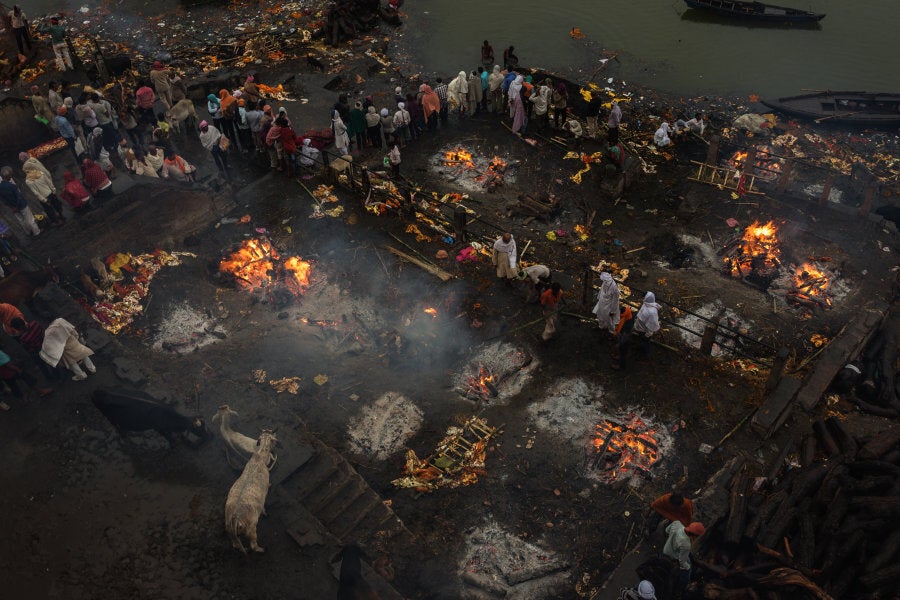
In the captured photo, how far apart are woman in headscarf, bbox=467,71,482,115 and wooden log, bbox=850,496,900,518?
16.0 m

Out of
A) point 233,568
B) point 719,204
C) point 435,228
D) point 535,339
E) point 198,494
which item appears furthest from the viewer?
point 719,204

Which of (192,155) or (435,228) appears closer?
(435,228)

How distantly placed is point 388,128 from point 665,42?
14896 millimetres

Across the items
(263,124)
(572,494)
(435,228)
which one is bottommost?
(572,494)

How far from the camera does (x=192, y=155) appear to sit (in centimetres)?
1967

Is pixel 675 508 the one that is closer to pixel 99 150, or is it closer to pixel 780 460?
pixel 780 460

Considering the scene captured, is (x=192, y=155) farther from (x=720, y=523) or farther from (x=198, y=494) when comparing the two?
(x=720, y=523)

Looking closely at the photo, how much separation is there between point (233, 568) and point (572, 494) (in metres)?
5.76

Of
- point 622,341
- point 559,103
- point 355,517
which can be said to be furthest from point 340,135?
point 355,517

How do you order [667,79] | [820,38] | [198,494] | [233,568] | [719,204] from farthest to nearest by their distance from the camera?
[820,38] < [667,79] < [719,204] < [198,494] < [233,568]

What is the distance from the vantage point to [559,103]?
20.6 meters

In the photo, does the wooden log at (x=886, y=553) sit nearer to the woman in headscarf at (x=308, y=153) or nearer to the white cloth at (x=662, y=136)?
the white cloth at (x=662, y=136)

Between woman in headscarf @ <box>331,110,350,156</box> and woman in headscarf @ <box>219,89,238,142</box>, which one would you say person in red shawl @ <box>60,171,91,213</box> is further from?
woman in headscarf @ <box>331,110,350,156</box>

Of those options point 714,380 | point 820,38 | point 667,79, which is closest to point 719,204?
point 714,380
